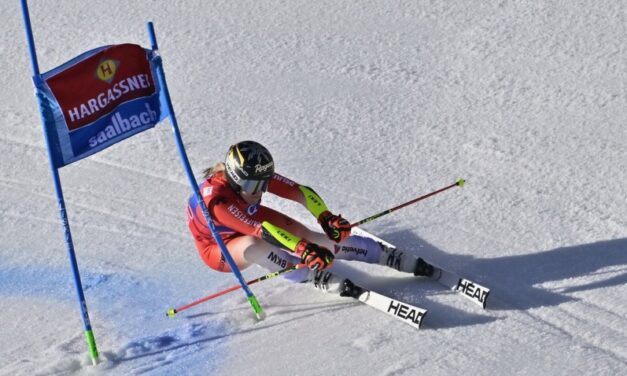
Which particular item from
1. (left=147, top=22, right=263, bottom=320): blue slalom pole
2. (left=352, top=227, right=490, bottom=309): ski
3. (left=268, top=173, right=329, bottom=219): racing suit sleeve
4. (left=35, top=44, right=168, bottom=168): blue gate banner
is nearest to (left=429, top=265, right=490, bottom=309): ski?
(left=352, top=227, right=490, bottom=309): ski

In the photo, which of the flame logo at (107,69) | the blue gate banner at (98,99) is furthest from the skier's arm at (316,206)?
the flame logo at (107,69)

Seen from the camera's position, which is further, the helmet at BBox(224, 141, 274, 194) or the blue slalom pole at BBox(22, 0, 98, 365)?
the helmet at BBox(224, 141, 274, 194)

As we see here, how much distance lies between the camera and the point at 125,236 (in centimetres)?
921

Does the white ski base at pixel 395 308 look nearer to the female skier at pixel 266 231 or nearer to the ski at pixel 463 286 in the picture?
the female skier at pixel 266 231

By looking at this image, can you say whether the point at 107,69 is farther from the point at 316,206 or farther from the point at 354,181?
the point at 354,181

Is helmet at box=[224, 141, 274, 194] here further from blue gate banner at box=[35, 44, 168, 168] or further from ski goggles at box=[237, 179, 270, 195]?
blue gate banner at box=[35, 44, 168, 168]

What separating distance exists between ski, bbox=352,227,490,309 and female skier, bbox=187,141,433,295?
0.29 ft

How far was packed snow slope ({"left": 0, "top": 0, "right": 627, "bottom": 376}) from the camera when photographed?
7.48 m

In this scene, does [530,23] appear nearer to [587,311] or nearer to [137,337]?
[587,311]

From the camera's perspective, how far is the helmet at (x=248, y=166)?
25.3 ft

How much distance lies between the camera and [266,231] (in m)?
7.69

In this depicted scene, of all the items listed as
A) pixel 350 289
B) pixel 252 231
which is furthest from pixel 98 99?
pixel 350 289

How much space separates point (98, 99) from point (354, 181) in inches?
126

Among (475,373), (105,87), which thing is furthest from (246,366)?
(105,87)
